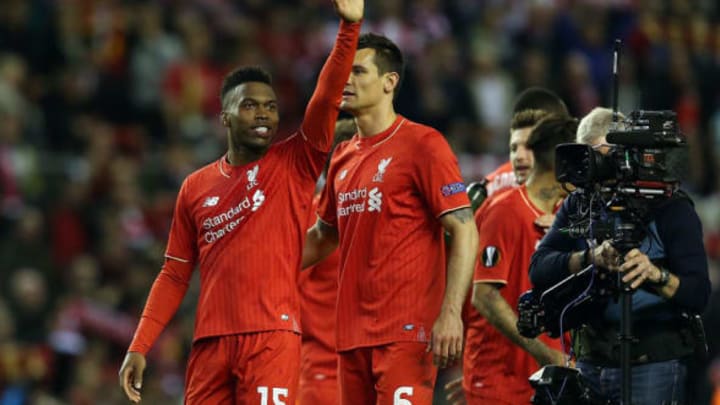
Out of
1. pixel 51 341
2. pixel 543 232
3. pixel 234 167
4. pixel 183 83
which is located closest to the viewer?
pixel 234 167

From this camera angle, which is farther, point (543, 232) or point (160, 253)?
point (160, 253)

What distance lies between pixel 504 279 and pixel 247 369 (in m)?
1.57

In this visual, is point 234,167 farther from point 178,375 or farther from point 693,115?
point 693,115

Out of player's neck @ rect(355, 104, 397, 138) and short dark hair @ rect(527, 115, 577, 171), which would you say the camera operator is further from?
short dark hair @ rect(527, 115, 577, 171)

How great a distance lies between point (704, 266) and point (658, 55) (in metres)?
10.9

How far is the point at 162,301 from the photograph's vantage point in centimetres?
796

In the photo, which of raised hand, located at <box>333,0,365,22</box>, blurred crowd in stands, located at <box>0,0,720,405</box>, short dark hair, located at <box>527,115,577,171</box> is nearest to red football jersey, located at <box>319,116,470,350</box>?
raised hand, located at <box>333,0,365,22</box>

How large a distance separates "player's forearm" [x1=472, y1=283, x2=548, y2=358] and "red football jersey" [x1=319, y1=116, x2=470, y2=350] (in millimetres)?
511

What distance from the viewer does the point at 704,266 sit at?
7.03 meters

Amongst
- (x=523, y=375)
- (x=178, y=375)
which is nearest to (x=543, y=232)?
(x=523, y=375)

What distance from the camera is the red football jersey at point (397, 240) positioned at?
758 centimetres

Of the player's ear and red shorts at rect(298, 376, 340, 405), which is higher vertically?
the player's ear

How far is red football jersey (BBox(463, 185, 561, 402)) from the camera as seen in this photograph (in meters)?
8.31

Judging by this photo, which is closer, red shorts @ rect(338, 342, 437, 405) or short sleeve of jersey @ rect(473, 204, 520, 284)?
red shorts @ rect(338, 342, 437, 405)
